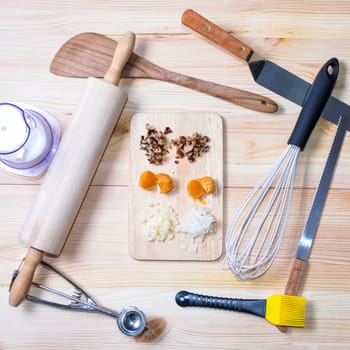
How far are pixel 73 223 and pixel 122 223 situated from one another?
77mm

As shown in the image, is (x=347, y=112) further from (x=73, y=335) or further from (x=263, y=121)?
(x=73, y=335)

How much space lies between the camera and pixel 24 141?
772 millimetres

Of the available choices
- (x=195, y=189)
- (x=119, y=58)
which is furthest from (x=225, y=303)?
(x=119, y=58)

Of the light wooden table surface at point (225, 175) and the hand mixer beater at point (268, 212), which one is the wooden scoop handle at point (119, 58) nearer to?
the light wooden table surface at point (225, 175)

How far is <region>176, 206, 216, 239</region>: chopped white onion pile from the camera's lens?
798 mm

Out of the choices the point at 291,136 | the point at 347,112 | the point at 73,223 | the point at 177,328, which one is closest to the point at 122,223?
the point at 73,223

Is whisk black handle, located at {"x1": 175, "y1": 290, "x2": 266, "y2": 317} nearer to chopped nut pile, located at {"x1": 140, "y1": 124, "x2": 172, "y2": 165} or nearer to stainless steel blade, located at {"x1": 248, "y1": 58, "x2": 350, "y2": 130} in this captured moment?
chopped nut pile, located at {"x1": 140, "y1": 124, "x2": 172, "y2": 165}

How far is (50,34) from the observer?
2.81 feet

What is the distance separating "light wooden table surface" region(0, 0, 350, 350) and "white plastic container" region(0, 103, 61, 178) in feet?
0.13

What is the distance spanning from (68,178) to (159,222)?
15cm

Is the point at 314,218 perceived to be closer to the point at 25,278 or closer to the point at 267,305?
the point at 267,305

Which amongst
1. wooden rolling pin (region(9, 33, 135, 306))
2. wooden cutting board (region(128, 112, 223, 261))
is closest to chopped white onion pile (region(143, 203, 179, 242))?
wooden cutting board (region(128, 112, 223, 261))

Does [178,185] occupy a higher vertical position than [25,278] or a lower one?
higher

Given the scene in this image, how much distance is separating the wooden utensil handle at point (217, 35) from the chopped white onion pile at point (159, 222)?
0.27 metres
